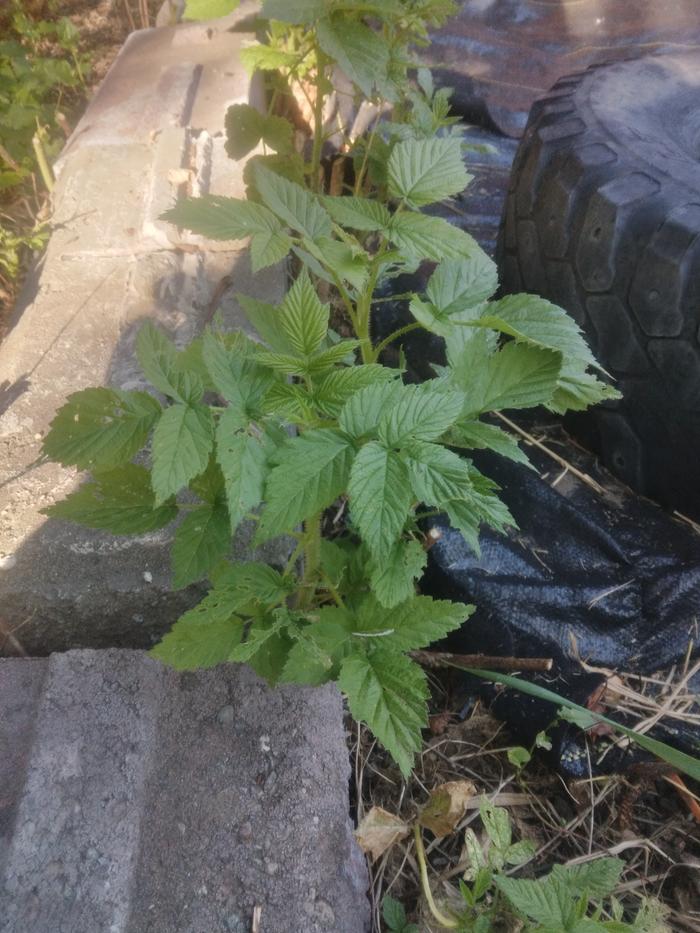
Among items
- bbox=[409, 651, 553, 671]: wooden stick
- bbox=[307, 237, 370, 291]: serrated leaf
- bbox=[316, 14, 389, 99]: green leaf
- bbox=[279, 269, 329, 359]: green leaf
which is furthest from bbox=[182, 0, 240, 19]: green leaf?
bbox=[409, 651, 553, 671]: wooden stick

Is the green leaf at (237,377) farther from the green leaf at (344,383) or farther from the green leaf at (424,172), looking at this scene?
the green leaf at (424,172)

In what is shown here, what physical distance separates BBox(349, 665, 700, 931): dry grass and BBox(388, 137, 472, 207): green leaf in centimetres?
100

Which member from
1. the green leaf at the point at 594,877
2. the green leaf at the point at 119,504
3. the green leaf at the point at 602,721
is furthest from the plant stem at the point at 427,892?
the green leaf at the point at 119,504

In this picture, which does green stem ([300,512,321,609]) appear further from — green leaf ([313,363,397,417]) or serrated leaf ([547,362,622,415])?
serrated leaf ([547,362,622,415])

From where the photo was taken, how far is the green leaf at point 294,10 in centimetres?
137

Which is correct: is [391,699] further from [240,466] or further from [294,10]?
[294,10]

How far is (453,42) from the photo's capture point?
3.04m

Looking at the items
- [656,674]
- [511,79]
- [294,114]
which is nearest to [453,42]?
[511,79]

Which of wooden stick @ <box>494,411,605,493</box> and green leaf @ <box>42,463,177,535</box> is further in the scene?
wooden stick @ <box>494,411,605,493</box>

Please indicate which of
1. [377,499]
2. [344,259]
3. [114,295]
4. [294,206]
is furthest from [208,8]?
[377,499]

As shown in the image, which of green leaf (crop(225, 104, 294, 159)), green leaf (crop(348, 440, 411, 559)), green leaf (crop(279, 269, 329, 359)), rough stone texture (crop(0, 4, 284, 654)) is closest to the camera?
green leaf (crop(348, 440, 411, 559))

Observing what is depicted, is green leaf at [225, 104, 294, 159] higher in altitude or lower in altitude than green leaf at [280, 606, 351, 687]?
higher

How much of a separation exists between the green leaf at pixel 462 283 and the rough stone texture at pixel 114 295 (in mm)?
613

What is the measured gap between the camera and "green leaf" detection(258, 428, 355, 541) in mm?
855
